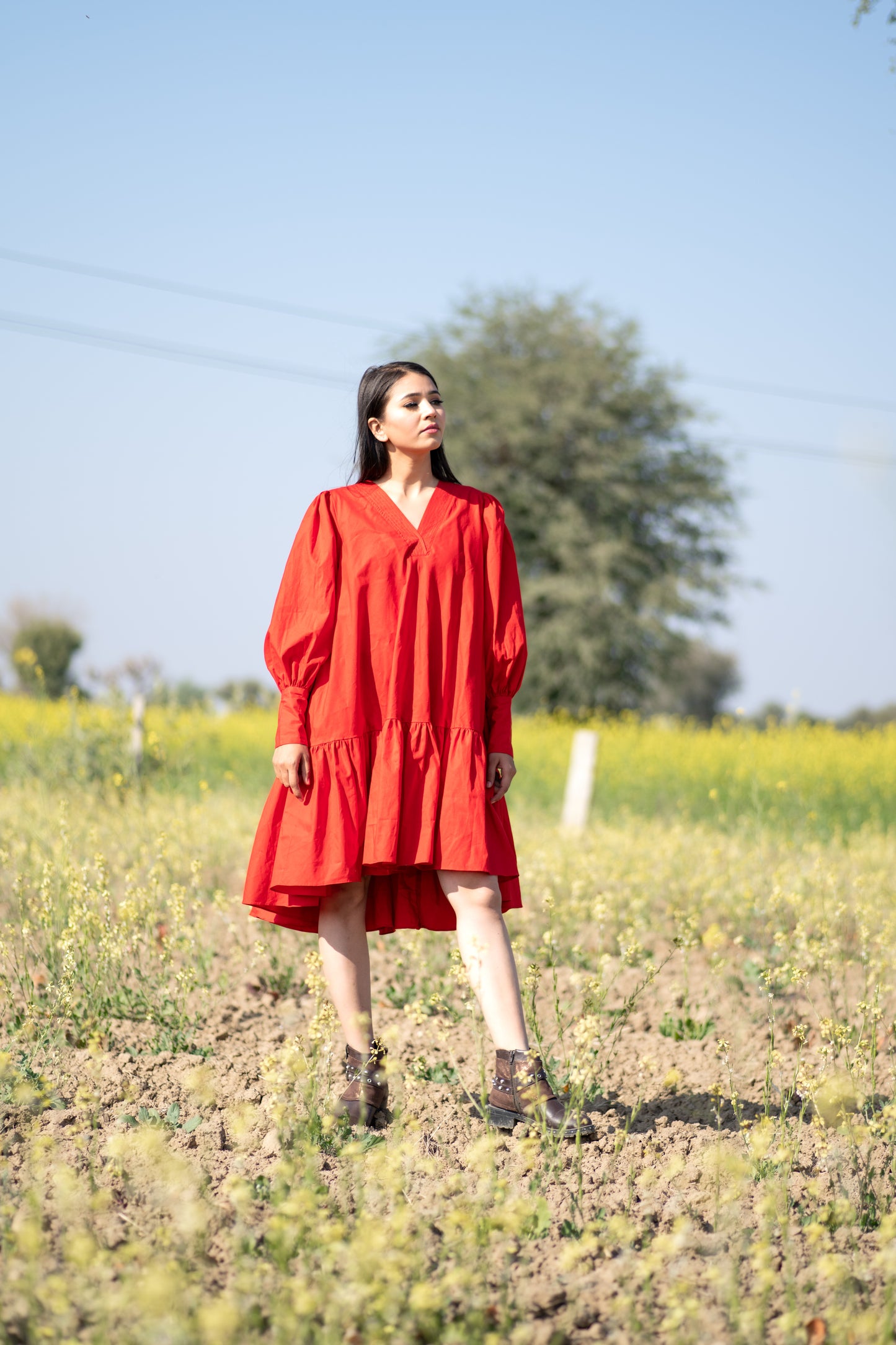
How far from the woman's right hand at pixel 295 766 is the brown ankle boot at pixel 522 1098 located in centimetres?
78

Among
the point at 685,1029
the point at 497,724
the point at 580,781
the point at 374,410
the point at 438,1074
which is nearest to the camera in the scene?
the point at 497,724

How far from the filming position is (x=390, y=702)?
2680 mm

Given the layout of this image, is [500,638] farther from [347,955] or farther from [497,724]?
[347,955]

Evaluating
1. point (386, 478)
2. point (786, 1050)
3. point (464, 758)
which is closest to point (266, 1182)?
point (464, 758)

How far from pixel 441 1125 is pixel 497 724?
0.99 m

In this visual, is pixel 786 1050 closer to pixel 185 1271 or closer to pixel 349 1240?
pixel 349 1240

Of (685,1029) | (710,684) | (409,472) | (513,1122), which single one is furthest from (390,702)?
(710,684)

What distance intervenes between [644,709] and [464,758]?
22.8 m

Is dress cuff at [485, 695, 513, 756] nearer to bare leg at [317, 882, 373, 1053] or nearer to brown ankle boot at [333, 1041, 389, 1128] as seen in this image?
bare leg at [317, 882, 373, 1053]

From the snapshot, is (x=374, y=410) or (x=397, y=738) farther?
(x=374, y=410)

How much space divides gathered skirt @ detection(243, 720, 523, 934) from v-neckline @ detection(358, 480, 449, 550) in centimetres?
47

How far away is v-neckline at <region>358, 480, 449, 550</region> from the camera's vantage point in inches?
109

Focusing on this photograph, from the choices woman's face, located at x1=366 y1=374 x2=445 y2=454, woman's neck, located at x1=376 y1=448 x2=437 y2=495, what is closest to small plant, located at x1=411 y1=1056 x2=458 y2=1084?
woman's neck, located at x1=376 y1=448 x2=437 y2=495

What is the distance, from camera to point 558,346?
2478cm
